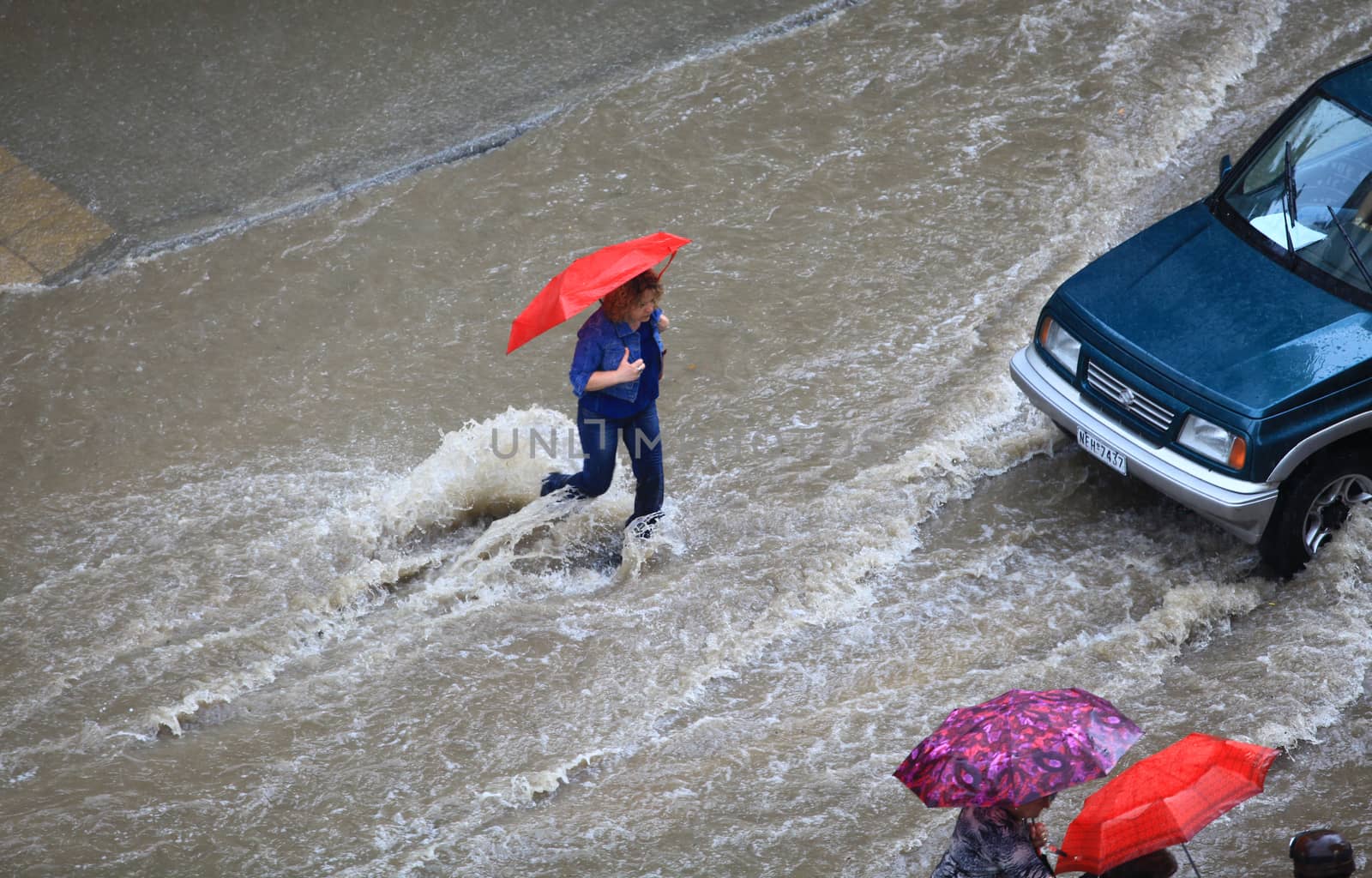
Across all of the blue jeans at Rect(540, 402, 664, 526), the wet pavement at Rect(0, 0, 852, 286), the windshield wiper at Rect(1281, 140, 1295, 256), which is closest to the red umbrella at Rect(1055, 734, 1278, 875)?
the blue jeans at Rect(540, 402, 664, 526)

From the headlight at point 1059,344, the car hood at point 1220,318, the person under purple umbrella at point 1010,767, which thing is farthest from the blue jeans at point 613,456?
the person under purple umbrella at point 1010,767

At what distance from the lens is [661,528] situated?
22.3 ft

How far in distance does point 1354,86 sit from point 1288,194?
83cm

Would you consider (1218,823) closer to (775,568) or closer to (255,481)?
(775,568)

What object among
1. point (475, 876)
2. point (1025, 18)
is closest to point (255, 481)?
point (475, 876)

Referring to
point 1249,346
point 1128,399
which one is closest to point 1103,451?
point 1128,399

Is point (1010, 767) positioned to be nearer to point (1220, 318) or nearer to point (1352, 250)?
point (1220, 318)

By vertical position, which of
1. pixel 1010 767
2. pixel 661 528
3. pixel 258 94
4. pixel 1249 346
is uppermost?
pixel 258 94

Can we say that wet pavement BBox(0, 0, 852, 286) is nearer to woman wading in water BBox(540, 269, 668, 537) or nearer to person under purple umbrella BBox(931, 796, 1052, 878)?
woman wading in water BBox(540, 269, 668, 537)

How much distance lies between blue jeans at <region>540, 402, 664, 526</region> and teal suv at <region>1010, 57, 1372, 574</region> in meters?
1.86

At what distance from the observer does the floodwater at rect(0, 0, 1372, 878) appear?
17.2ft

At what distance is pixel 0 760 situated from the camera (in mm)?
5605

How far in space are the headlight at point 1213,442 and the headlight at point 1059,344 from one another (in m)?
0.68

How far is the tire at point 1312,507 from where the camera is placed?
5762 millimetres
